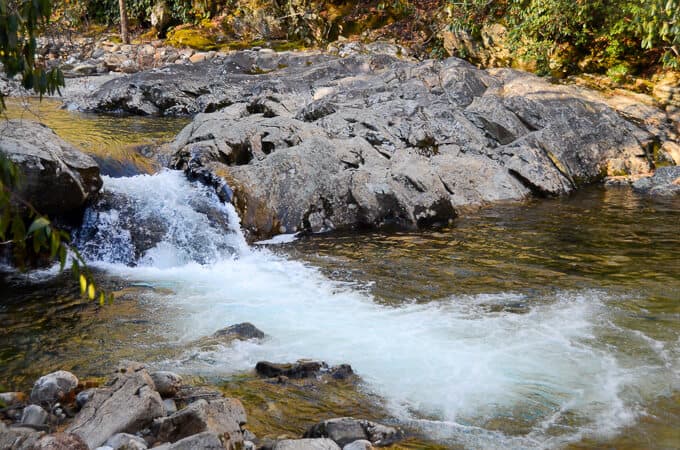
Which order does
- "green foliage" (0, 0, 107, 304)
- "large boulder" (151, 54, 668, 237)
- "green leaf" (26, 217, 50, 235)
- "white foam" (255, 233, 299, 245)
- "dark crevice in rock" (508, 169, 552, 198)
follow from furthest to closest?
"dark crevice in rock" (508, 169, 552, 198), "large boulder" (151, 54, 668, 237), "white foam" (255, 233, 299, 245), "green foliage" (0, 0, 107, 304), "green leaf" (26, 217, 50, 235)

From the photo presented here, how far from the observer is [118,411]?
4.65m

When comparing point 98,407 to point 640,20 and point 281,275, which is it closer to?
point 281,275

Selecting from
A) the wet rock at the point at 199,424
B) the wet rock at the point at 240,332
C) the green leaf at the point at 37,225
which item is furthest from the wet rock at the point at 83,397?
the green leaf at the point at 37,225

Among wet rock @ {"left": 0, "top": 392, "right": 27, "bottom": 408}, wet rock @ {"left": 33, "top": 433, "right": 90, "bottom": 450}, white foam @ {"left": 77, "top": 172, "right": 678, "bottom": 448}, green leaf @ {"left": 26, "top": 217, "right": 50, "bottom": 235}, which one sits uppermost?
green leaf @ {"left": 26, "top": 217, "right": 50, "bottom": 235}

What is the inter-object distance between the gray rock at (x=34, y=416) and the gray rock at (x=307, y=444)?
170cm

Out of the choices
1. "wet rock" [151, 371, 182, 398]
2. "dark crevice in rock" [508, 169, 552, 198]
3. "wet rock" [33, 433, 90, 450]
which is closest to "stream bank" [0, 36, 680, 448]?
"wet rock" [151, 371, 182, 398]

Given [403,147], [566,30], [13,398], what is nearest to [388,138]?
[403,147]

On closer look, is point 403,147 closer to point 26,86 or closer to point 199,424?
point 199,424

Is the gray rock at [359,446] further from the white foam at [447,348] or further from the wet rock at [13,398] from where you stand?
the wet rock at [13,398]

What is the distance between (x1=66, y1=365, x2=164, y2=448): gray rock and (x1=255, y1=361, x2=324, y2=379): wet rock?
4.04 feet

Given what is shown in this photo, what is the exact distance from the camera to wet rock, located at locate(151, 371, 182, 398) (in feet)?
17.4

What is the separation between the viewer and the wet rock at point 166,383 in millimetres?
5289

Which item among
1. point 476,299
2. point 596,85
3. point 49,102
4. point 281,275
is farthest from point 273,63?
point 476,299

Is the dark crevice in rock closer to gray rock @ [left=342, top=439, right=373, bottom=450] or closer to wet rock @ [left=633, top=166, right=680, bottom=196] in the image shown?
wet rock @ [left=633, top=166, right=680, bottom=196]
